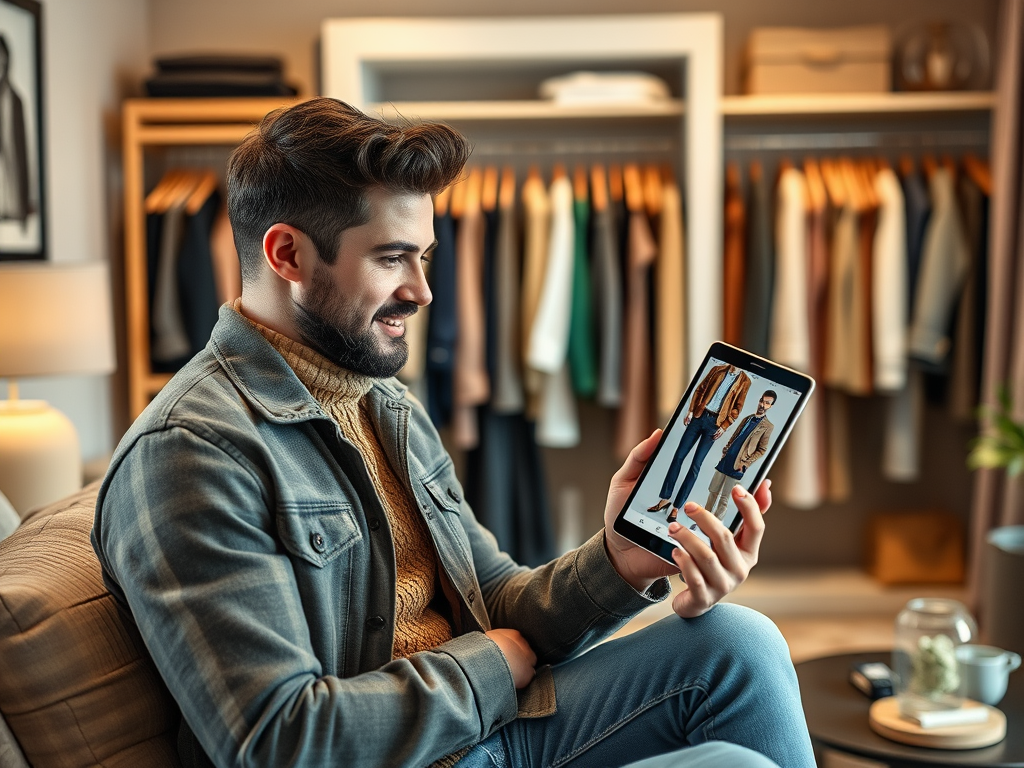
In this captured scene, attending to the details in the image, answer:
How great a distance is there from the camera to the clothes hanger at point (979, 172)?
3566 mm

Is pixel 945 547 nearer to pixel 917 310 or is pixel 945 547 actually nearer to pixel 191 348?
pixel 917 310

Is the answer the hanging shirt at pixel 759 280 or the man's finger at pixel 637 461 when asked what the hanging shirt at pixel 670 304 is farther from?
the man's finger at pixel 637 461

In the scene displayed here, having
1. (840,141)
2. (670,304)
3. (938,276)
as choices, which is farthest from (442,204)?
(938,276)

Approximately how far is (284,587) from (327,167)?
495 millimetres

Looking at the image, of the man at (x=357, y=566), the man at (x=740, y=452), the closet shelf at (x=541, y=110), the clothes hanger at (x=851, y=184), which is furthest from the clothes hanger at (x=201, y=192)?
the man at (x=740, y=452)

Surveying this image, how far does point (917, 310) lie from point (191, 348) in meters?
2.39

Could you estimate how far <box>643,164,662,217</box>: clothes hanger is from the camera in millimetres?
→ 3592

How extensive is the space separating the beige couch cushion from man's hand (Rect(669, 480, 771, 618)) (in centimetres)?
62

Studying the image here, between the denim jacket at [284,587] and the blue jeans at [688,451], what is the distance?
14cm

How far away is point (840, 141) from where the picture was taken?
3934 millimetres

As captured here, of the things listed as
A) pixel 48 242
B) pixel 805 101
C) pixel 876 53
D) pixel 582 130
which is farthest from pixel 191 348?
pixel 876 53

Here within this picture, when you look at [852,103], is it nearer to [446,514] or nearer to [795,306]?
[795,306]

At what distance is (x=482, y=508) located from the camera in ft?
12.1

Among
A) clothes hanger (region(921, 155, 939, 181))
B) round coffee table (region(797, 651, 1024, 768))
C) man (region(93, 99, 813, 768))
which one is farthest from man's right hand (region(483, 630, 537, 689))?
clothes hanger (region(921, 155, 939, 181))
